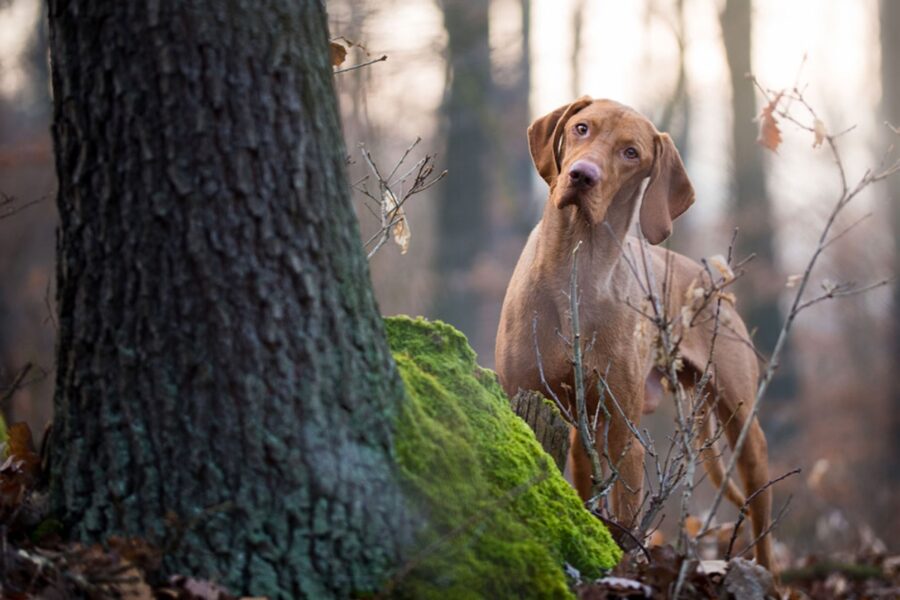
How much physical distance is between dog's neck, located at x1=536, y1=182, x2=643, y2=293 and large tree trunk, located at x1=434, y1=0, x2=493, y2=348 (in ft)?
44.1

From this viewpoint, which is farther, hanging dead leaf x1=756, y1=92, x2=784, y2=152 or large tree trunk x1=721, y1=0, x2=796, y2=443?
large tree trunk x1=721, y1=0, x2=796, y2=443

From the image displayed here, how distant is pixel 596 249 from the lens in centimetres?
516

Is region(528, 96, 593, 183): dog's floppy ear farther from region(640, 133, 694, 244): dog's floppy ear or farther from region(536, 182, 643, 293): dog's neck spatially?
region(640, 133, 694, 244): dog's floppy ear

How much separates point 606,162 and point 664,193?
1.40 feet

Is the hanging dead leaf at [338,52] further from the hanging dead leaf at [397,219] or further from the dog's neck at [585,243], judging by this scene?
the dog's neck at [585,243]

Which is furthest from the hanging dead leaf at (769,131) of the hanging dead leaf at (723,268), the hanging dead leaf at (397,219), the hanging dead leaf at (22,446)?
the hanging dead leaf at (22,446)

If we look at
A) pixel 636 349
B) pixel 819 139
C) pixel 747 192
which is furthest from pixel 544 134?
pixel 747 192

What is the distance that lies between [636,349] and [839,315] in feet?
48.9

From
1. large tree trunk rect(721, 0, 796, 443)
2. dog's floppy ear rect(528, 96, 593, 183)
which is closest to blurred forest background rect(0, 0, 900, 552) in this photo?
large tree trunk rect(721, 0, 796, 443)

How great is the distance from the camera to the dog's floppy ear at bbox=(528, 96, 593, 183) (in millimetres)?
5227

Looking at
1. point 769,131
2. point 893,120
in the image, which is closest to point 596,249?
point 769,131

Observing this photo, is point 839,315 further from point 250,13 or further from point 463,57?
point 250,13

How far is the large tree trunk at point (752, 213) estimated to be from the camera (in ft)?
55.9

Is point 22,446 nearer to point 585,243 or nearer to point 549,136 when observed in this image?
point 585,243
